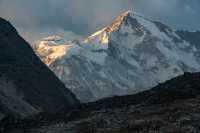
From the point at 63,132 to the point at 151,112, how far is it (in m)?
24.0

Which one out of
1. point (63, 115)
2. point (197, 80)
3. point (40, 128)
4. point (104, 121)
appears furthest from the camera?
point (197, 80)

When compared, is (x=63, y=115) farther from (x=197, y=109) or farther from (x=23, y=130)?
Answer: (x=197, y=109)

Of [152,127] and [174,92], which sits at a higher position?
[174,92]

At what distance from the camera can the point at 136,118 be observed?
423 feet

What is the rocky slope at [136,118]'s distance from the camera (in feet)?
373

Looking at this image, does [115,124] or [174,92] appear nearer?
[115,124]

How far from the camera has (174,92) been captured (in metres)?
161

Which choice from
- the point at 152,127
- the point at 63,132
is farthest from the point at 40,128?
the point at 152,127

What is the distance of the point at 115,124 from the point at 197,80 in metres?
65.5

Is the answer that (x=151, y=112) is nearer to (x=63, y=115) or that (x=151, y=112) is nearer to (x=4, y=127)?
(x=63, y=115)

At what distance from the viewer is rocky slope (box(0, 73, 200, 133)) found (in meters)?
114

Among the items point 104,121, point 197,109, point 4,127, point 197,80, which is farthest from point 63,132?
point 197,80

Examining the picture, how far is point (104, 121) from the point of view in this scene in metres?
130

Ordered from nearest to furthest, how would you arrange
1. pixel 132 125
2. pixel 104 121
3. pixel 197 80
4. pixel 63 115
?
pixel 132 125 < pixel 104 121 < pixel 63 115 < pixel 197 80
